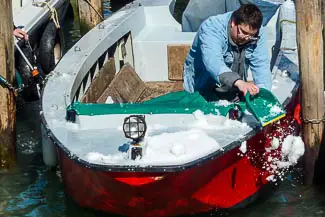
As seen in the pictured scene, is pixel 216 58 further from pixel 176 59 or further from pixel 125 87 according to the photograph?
pixel 176 59

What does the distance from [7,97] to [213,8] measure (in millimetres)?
2535

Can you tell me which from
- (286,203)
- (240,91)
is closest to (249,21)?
(240,91)

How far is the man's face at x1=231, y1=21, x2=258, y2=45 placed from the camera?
6.87 metres

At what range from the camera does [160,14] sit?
9.96 metres

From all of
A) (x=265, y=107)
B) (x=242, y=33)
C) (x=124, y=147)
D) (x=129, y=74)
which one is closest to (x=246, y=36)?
(x=242, y=33)

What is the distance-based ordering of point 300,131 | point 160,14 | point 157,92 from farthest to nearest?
1. point 160,14
2. point 157,92
3. point 300,131

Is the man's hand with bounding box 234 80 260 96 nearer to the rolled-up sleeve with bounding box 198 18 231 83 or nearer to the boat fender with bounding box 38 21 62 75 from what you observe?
the rolled-up sleeve with bounding box 198 18 231 83

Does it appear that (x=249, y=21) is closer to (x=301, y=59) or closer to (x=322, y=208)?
(x=301, y=59)

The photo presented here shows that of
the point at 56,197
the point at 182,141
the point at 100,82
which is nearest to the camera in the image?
the point at 182,141

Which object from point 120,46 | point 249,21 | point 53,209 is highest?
point 249,21

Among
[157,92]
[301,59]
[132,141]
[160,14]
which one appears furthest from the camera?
[160,14]

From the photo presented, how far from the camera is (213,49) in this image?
7027 mm

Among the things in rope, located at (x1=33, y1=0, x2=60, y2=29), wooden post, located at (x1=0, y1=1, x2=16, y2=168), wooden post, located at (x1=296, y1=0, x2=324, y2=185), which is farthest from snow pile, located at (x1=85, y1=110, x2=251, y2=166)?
rope, located at (x1=33, y1=0, x2=60, y2=29)

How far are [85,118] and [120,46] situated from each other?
2595mm
